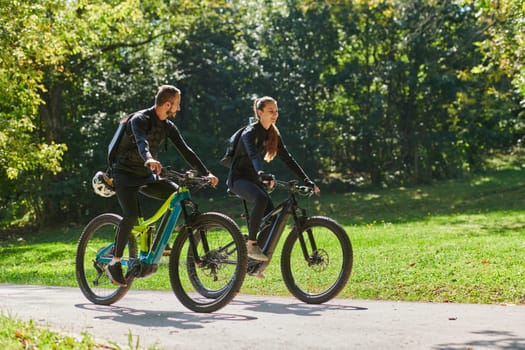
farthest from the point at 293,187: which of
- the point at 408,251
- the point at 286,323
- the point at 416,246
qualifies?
the point at 416,246

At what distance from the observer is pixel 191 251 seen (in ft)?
24.3

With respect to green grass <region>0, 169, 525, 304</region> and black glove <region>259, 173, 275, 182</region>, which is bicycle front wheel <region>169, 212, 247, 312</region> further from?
green grass <region>0, 169, 525, 304</region>

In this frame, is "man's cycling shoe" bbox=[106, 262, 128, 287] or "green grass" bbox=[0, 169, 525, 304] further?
"green grass" bbox=[0, 169, 525, 304]

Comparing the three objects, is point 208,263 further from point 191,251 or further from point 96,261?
point 96,261

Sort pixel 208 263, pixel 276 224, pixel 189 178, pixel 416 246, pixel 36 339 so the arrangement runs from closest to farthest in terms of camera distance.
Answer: pixel 36 339
pixel 189 178
pixel 208 263
pixel 276 224
pixel 416 246

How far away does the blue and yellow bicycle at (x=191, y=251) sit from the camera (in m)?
7.04

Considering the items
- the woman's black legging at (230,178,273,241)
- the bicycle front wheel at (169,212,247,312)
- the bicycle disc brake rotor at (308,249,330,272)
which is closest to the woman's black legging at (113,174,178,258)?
the bicycle front wheel at (169,212,247,312)

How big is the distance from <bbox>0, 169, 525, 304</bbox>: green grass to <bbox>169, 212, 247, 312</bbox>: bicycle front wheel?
2191mm

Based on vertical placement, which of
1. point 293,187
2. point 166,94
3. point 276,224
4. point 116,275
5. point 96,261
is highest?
point 166,94

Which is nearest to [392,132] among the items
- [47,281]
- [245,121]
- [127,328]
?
[245,121]

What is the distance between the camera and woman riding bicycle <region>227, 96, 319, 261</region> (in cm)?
773

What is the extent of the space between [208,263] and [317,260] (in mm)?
1074

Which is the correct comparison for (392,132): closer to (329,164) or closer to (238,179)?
(329,164)

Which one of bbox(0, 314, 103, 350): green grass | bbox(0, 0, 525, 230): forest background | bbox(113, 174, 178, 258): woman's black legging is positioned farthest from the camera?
bbox(0, 0, 525, 230): forest background
